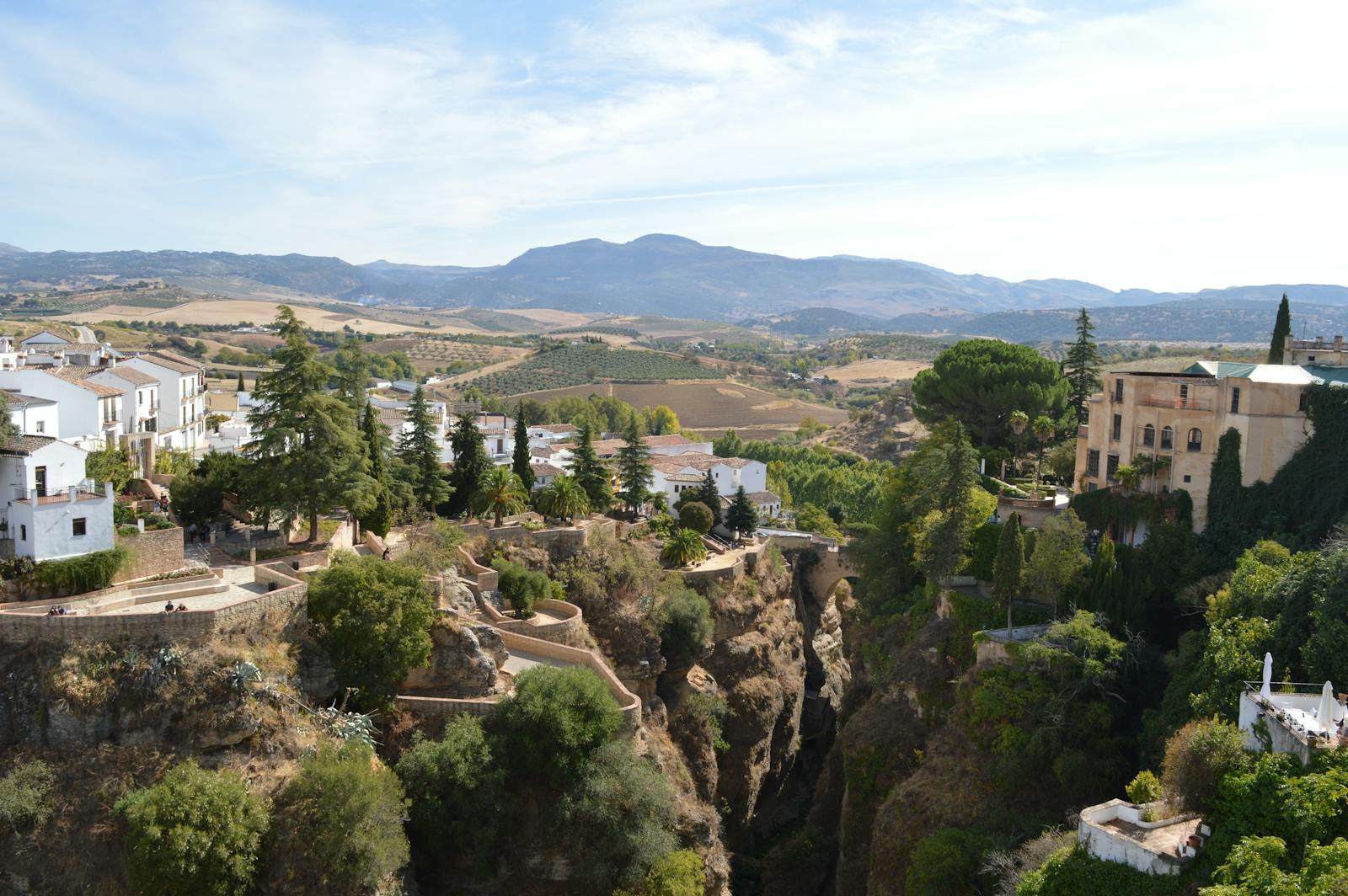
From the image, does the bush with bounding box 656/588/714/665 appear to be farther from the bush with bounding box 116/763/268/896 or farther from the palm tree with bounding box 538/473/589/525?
the bush with bounding box 116/763/268/896

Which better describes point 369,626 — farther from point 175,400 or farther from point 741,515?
point 741,515

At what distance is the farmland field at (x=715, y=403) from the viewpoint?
123 meters

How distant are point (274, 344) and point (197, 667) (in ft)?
445

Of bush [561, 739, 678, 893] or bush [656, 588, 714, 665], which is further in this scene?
bush [656, 588, 714, 665]

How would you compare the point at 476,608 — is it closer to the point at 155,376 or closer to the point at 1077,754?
the point at 1077,754

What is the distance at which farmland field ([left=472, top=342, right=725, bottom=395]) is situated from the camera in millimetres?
133750

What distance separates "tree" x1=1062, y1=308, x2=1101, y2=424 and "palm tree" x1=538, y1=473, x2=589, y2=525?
24387 millimetres

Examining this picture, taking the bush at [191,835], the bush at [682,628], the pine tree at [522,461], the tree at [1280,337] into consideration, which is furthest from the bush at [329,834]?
the tree at [1280,337]

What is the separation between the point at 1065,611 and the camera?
34656 millimetres

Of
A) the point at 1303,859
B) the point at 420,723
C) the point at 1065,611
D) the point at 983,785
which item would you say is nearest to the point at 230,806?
the point at 420,723

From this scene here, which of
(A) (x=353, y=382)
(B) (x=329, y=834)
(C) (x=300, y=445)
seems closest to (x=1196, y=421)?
(C) (x=300, y=445)

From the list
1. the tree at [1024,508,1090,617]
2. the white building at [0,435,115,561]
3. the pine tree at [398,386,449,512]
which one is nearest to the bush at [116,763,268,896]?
the white building at [0,435,115,561]

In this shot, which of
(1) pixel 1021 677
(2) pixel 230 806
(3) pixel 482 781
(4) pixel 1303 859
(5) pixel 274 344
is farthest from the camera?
(5) pixel 274 344

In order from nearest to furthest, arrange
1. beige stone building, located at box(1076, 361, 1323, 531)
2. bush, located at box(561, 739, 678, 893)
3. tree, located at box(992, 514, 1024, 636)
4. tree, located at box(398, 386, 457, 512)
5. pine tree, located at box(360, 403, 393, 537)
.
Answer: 1. bush, located at box(561, 739, 678, 893)
2. tree, located at box(992, 514, 1024, 636)
3. beige stone building, located at box(1076, 361, 1323, 531)
4. pine tree, located at box(360, 403, 393, 537)
5. tree, located at box(398, 386, 457, 512)
